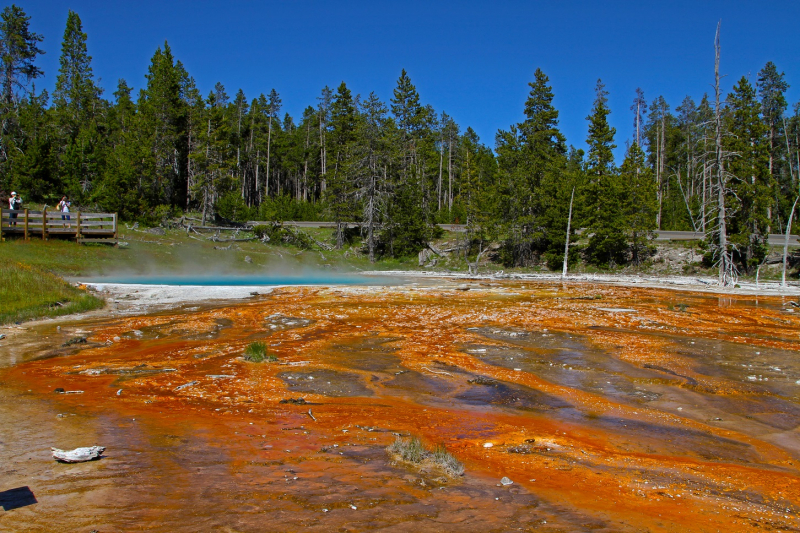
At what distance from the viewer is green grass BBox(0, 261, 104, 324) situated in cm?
1662

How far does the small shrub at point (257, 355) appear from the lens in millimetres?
11594

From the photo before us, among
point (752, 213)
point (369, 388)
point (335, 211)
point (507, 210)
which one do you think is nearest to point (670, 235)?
point (752, 213)

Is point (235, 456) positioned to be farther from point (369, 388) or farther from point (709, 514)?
point (709, 514)

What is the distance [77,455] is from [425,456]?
3836 mm

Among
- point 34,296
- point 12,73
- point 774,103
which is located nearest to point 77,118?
point 12,73

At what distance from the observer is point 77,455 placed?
576 cm

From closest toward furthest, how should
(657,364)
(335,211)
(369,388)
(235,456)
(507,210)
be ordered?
(235,456)
(369,388)
(657,364)
(507,210)
(335,211)

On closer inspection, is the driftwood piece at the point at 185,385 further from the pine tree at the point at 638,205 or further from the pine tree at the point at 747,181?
the pine tree at the point at 638,205

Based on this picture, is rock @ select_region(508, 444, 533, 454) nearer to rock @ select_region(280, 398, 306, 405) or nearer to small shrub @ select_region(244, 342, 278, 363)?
rock @ select_region(280, 398, 306, 405)

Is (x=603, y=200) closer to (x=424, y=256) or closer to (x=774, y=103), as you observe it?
(x=424, y=256)

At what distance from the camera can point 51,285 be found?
1967 centimetres

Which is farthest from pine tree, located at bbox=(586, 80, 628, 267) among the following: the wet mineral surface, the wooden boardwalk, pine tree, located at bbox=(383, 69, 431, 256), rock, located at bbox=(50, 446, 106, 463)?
rock, located at bbox=(50, 446, 106, 463)

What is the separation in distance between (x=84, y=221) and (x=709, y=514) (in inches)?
1497

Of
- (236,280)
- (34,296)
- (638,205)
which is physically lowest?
(236,280)
